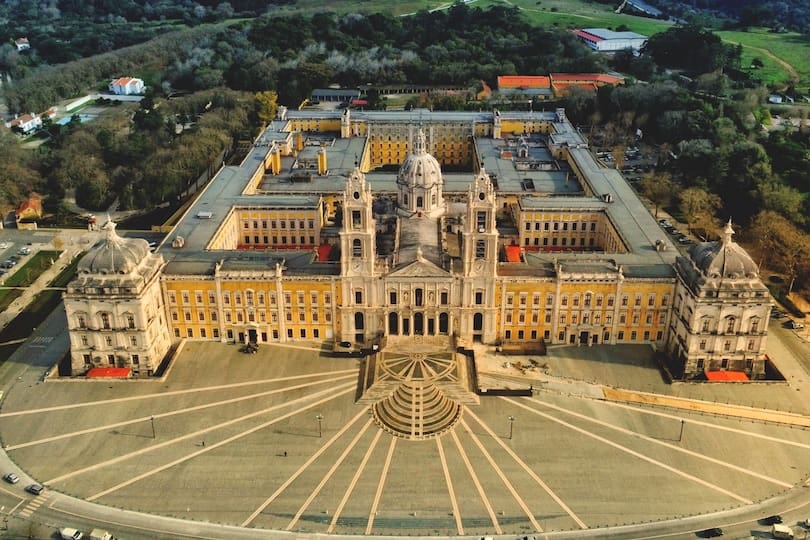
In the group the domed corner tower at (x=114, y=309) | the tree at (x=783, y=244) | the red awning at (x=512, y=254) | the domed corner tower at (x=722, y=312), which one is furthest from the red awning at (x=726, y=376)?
the domed corner tower at (x=114, y=309)

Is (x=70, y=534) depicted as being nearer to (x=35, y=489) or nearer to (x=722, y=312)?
(x=35, y=489)

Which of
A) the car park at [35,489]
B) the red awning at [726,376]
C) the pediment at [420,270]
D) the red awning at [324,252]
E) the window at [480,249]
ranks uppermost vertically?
the window at [480,249]

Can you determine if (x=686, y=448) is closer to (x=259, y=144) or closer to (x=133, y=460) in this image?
(x=133, y=460)

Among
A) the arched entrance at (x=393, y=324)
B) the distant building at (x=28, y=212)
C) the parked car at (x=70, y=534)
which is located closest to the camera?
the parked car at (x=70, y=534)

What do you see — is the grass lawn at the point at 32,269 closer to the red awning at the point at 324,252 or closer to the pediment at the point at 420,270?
the red awning at the point at 324,252

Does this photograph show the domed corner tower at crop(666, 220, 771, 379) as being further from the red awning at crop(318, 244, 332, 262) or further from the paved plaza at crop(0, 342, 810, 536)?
the red awning at crop(318, 244, 332, 262)

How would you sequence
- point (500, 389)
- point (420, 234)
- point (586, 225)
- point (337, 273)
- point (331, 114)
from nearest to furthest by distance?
point (500, 389)
point (337, 273)
point (420, 234)
point (586, 225)
point (331, 114)

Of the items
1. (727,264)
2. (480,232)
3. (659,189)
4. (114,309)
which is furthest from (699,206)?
(114,309)

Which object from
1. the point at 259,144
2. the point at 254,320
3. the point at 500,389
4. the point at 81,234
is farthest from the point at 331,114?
the point at 500,389

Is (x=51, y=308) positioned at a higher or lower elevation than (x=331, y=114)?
lower
